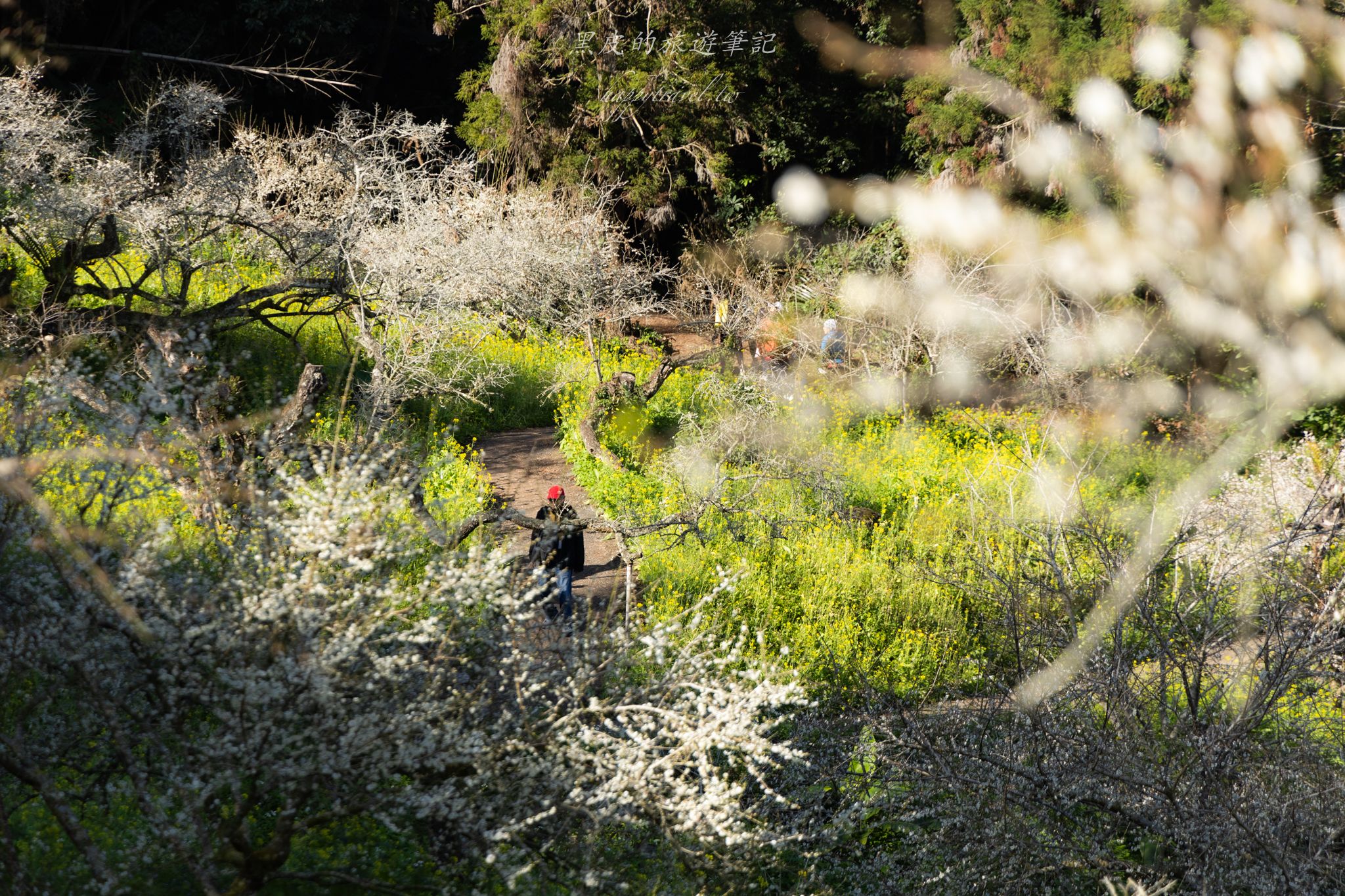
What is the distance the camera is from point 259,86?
19734 mm

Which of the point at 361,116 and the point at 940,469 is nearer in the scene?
the point at 940,469

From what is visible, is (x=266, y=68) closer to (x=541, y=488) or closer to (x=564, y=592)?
(x=541, y=488)

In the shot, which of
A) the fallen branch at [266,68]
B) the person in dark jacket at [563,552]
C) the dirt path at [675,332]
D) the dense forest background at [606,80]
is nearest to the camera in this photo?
the fallen branch at [266,68]

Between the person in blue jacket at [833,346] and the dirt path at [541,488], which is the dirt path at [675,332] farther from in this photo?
the dirt path at [541,488]

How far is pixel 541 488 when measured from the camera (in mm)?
11648

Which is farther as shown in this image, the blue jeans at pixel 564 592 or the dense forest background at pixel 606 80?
the dense forest background at pixel 606 80

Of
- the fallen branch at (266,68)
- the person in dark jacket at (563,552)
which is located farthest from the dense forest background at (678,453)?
the fallen branch at (266,68)

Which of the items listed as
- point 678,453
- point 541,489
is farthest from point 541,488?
point 678,453

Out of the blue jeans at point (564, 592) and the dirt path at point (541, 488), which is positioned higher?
the blue jeans at point (564, 592)

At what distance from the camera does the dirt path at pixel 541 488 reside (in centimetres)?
916

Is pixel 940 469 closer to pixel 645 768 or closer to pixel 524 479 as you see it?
pixel 524 479

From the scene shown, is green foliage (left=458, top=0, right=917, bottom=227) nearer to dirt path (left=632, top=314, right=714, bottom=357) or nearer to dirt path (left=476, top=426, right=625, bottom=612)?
dirt path (left=632, top=314, right=714, bottom=357)

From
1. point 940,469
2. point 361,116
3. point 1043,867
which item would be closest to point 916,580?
point 940,469

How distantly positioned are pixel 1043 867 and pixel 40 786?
4.10m
